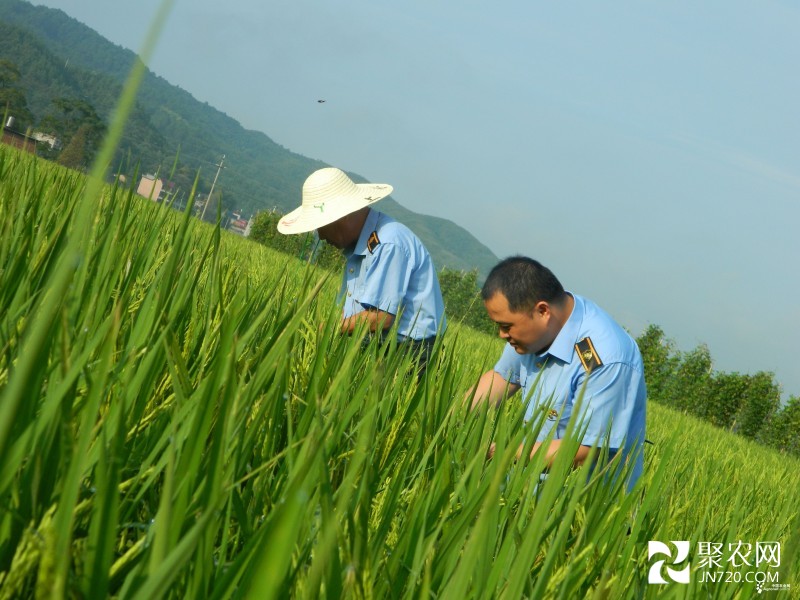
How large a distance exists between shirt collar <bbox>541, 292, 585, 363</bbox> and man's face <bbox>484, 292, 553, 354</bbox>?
0.19 ft

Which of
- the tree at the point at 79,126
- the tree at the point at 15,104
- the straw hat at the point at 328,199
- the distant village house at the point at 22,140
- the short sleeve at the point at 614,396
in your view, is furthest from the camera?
the tree at the point at 79,126

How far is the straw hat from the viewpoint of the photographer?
3.30 m

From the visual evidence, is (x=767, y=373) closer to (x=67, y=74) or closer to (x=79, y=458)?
(x=79, y=458)

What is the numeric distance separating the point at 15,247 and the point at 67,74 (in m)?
155

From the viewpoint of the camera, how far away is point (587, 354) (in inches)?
100

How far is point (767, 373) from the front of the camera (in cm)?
1853

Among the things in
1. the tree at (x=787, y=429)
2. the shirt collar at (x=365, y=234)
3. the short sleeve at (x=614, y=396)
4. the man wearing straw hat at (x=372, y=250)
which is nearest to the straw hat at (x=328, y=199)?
the man wearing straw hat at (x=372, y=250)

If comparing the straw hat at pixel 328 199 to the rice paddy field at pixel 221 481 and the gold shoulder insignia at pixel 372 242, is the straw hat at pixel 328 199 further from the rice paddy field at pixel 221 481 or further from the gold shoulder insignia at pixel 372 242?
the rice paddy field at pixel 221 481

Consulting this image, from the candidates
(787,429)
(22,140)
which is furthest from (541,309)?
(787,429)

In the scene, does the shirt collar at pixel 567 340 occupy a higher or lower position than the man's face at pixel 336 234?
lower

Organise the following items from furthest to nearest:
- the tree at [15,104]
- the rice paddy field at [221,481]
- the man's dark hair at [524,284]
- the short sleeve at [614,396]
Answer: the man's dark hair at [524,284] → the short sleeve at [614,396] → the tree at [15,104] → the rice paddy field at [221,481]

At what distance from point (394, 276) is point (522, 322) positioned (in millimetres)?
863

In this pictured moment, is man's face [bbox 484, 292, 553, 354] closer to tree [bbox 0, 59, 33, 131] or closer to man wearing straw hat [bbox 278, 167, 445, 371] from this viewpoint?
man wearing straw hat [bbox 278, 167, 445, 371]

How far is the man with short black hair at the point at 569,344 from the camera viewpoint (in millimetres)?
2504
